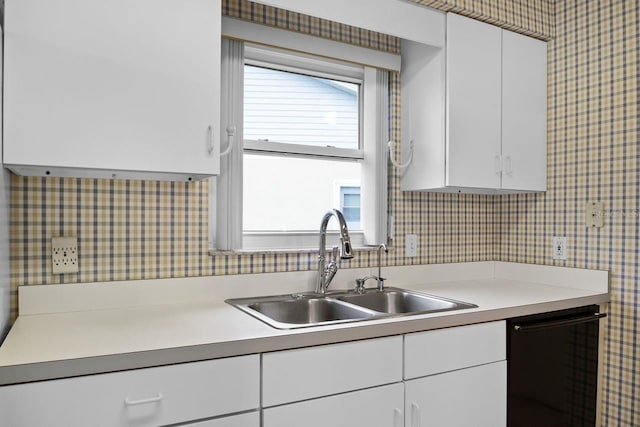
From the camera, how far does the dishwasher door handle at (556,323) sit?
5.96ft

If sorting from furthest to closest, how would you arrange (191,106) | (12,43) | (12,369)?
(191,106)
(12,43)
(12,369)

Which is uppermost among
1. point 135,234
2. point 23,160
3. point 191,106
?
point 191,106

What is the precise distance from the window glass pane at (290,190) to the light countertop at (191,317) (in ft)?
0.97

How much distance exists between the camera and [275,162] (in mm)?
2207

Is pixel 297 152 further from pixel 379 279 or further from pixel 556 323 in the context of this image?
pixel 556 323

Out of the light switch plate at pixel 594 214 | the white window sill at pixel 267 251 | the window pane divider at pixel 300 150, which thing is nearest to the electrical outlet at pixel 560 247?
the light switch plate at pixel 594 214

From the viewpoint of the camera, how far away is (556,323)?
1.92m

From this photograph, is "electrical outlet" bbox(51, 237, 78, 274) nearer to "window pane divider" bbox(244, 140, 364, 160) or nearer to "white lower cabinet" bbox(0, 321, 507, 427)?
"white lower cabinet" bbox(0, 321, 507, 427)

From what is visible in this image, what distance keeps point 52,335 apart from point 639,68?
2.43 meters

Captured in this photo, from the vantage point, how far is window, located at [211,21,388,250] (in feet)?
6.50

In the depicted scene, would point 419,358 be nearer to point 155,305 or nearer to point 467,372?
point 467,372

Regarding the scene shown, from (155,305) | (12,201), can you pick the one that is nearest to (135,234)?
(155,305)

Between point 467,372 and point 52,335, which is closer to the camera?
point 52,335

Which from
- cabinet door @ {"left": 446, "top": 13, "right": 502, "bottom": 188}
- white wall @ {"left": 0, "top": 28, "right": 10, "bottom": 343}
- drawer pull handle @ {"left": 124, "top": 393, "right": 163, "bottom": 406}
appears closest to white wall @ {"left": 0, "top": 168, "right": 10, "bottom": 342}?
white wall @ {"left": 0, "top": 28, "right": 10, "bottom": 343}
